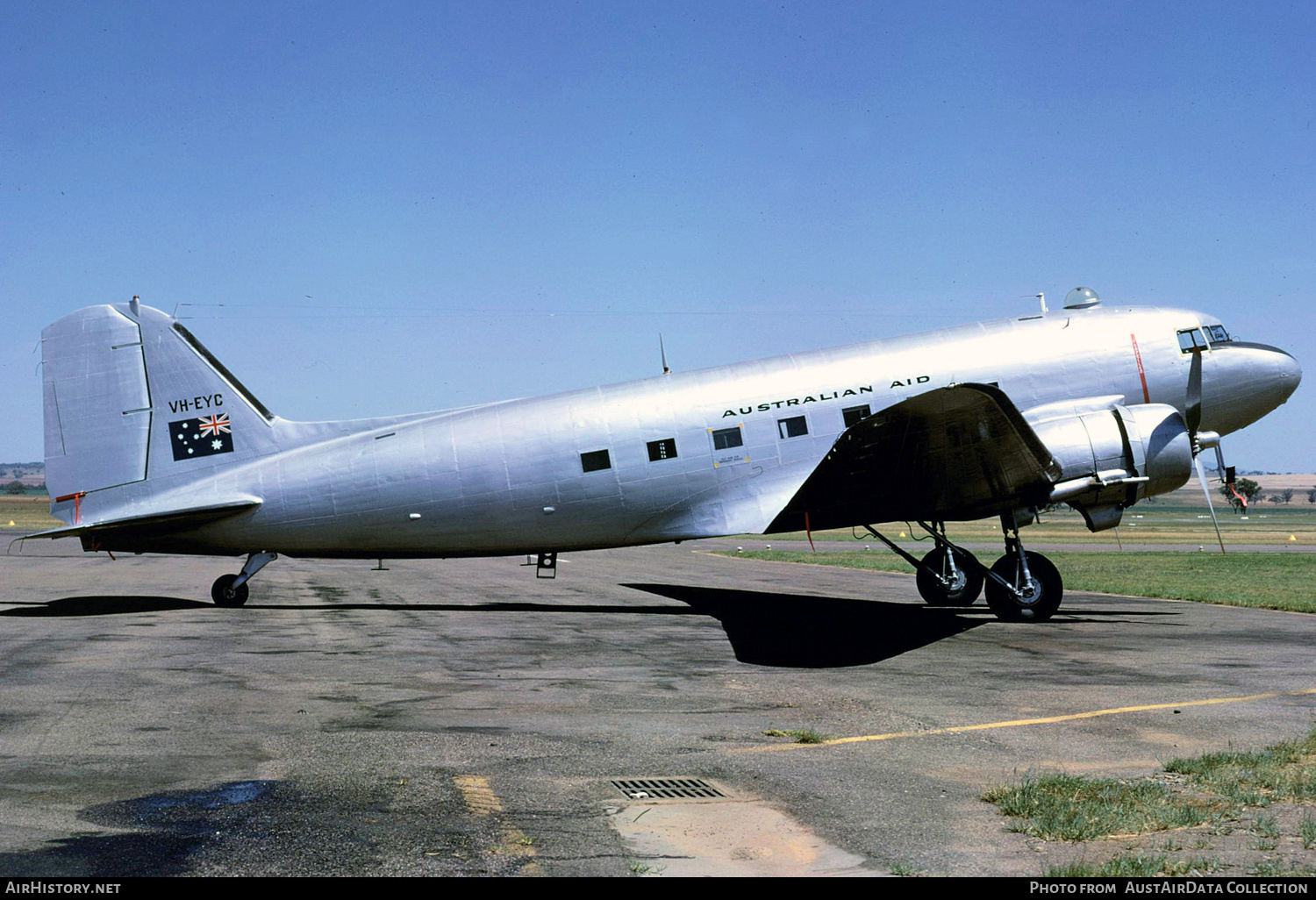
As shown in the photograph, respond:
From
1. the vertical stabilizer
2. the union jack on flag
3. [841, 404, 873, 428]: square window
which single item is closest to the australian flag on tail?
the union jack on flag

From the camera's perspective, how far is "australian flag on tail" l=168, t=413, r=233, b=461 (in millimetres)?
21359

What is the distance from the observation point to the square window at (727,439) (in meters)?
20.3

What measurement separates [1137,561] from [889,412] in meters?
30.0

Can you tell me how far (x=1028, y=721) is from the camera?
10.6 metres

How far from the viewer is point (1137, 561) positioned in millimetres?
41469

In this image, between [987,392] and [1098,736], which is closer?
[1098,736]

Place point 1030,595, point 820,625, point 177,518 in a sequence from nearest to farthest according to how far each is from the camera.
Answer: point 820,625, point 1030,595, point 177,518

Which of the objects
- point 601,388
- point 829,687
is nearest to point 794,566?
point 601,388

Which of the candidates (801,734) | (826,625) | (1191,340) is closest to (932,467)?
(826,625)

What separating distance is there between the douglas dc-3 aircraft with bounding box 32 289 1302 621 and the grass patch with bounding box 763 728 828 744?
9181 millimetres

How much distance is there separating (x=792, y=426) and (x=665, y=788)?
13.0m

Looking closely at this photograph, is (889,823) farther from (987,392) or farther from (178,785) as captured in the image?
(987,392)

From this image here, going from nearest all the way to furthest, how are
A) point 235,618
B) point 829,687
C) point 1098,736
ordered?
1. point 1098,736
2. point 829,687
3. point 235,618

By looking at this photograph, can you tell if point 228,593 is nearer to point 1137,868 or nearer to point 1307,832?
Result: point 1137,868
